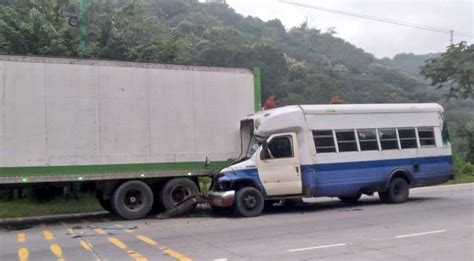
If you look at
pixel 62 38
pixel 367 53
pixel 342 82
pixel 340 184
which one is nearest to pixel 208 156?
pixel 340 184

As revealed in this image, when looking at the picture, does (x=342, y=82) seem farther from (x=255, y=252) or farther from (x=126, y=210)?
(x=255, y=252)

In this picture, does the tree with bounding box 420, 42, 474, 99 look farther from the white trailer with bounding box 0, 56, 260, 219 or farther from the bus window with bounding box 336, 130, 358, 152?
the white trailer with bounding box 0, 56, 260, 219

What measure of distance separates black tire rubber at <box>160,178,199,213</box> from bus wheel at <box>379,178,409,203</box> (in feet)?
17.0

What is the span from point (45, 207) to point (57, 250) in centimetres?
657

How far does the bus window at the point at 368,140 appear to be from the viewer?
48.7 feet

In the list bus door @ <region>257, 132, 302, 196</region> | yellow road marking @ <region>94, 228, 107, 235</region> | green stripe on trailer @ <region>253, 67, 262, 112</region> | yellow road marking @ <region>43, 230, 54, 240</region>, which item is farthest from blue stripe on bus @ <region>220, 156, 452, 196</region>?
yellow road marking @ <region>43, 230, 54, 240</region>

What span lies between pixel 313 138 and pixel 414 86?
50.0 m

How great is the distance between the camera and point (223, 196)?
13320mm

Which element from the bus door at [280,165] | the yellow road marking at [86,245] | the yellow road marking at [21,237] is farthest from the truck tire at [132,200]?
the yellow road marking at [86,245]

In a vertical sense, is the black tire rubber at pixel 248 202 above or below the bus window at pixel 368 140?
below

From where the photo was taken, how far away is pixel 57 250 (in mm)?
9453

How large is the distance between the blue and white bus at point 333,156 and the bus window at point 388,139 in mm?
27

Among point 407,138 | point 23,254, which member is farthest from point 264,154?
point 23,254

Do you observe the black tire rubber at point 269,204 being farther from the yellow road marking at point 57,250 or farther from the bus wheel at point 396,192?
the yellow road marking at point 57,250
